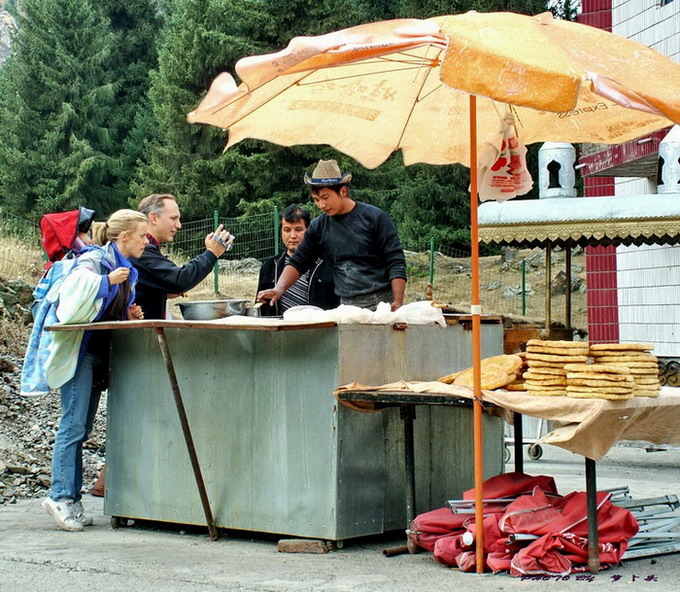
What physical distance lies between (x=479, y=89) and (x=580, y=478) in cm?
593

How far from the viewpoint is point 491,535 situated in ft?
19.5

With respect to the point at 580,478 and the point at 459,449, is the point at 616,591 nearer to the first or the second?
the point at 459,449

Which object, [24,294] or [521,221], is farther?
[24,294]

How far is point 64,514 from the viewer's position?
24.2 ft

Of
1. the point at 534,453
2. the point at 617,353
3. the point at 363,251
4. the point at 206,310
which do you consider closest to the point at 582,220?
the point at 534,453

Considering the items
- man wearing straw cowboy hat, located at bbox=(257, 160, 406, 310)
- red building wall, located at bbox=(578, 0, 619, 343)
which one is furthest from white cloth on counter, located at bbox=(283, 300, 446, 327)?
red building wall, located at bbox=(578, 0, 619, 343)

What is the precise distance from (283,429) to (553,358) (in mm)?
1677

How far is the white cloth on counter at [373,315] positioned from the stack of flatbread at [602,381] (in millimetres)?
1337

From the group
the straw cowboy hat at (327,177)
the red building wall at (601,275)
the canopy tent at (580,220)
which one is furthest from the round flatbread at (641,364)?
the red building wall at (601,275)

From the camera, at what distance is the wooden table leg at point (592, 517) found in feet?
18.6

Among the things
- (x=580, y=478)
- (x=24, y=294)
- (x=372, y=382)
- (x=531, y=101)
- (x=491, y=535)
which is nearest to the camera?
(x=531, y=101)

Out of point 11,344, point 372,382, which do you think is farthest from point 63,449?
point 11,344

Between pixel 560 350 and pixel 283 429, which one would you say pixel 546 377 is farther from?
pixel 283 429

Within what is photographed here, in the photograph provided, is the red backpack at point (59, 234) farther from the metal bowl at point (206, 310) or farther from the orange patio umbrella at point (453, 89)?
the orange patio umbrella at point (453, 89)
